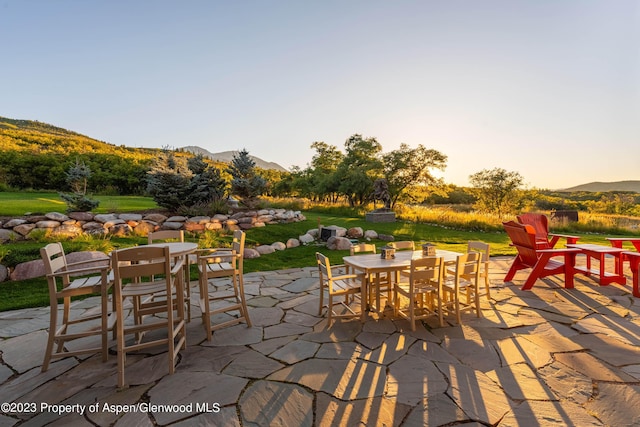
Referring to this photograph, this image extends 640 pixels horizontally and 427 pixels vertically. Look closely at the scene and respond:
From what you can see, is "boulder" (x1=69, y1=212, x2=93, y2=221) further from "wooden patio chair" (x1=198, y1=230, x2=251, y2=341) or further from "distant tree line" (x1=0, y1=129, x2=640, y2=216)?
"wooden patio chair" (x1=198, y1=230, x2=251, y2=341)

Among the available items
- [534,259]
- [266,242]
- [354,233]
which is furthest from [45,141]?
[534,259]

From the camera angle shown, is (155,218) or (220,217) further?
(220,217)

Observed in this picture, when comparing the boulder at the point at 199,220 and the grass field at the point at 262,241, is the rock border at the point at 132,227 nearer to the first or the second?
the boulder at the point at 199,220

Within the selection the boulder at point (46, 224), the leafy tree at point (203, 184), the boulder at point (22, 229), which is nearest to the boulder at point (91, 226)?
the boulder at point (46, 224)

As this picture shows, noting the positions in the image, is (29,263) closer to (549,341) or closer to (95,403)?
(95,403)

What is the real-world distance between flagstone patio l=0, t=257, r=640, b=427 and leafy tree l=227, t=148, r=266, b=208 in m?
7.05

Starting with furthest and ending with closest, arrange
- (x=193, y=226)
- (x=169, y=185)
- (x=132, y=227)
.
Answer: (x=169, y=185)
(x=193, y=226)
(x=132, y=227)

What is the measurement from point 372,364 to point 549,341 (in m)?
1.92

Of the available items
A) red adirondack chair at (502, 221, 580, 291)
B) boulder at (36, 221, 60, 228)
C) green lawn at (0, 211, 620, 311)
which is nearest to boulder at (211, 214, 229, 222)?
green lawn at (0, 211, 620, 311)

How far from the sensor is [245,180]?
10336 millimetres

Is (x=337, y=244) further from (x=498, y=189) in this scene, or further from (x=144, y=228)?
(x=498, y=189)

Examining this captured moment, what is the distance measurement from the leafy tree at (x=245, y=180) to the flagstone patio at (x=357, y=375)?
7055mm

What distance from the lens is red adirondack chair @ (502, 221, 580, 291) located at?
4695 mm

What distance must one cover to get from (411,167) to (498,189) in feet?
17.6
